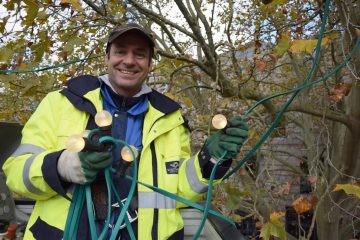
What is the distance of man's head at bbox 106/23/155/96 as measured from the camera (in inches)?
80.4

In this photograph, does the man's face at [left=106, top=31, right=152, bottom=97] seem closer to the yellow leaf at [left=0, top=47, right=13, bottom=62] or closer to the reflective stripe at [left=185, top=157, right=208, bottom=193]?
the reflective stripe at [left=185, top=157, right=208, bottom=193]

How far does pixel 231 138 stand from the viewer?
182 cm

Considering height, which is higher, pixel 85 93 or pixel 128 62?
pixel 128 62

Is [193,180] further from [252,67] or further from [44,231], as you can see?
[252,67]

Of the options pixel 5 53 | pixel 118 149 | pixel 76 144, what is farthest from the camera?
pixel 5 53

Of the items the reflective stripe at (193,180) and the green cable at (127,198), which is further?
the reflective stripe at (193,180)

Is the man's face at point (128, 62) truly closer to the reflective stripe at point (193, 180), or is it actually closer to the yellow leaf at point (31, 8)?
the reflective stripe at point (193, 180)

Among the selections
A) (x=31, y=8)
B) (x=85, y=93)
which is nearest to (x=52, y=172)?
(x=85, y=93)

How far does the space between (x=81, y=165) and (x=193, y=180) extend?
606 millimetres

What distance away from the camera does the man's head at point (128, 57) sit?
80.4 inches

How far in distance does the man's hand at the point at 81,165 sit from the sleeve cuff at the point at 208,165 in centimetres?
50

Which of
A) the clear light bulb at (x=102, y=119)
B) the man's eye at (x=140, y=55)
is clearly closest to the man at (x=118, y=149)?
the man's eye at (x=140, y=55)

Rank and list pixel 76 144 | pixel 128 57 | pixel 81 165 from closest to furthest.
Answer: pixel 76 144
pixel 81 165
pixel 128 57

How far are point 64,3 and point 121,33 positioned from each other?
1715 mm
